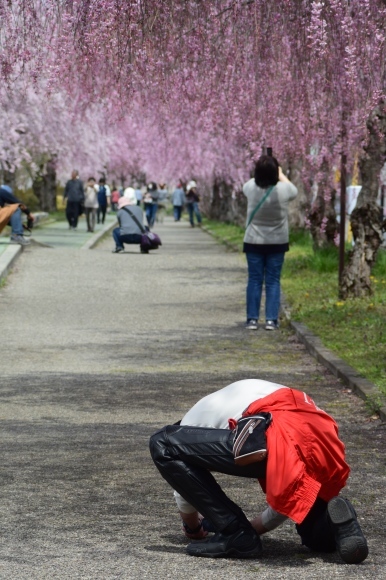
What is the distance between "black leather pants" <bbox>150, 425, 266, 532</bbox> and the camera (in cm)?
558

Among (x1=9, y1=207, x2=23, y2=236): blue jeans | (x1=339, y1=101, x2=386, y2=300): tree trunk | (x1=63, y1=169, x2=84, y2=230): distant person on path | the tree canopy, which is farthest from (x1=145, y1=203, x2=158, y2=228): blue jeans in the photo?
the tree canopy

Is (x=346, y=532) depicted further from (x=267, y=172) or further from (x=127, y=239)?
(x=127, y=239)

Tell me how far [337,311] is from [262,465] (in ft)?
35.2

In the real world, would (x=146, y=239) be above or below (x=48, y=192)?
above

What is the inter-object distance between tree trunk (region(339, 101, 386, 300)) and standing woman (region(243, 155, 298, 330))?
1816mm

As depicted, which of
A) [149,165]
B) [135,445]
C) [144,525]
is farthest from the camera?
[149,165]

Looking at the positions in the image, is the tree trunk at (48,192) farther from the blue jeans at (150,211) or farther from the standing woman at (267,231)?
the standing woman at (267,231)

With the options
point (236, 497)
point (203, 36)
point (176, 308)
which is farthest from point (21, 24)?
point (176, 308)

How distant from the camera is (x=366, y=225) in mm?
17000

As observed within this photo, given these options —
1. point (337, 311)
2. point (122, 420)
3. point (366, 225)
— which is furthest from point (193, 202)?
point (122, 420)

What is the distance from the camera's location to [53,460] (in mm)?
7844

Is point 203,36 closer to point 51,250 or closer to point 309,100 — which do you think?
point 309,100

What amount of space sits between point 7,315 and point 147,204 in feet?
125

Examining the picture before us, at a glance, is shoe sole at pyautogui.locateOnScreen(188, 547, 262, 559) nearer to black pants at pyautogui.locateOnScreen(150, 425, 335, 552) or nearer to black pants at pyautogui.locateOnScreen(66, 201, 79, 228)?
black pants at pyautogui.locateOnScreen(150, 425, 335, 552)
